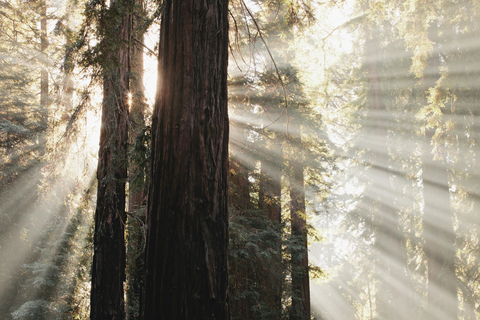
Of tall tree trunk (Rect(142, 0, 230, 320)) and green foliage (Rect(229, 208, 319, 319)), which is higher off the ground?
tall tree trunk (Rect(142, 0, 230, 320))

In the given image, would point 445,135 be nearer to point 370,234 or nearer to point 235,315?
→ point 370,234

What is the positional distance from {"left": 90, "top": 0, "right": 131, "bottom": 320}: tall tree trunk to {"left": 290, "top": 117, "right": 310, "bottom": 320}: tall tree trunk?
4.59 m

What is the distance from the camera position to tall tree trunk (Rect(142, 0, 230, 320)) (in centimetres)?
196

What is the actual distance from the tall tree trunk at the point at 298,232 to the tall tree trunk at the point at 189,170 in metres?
6.39

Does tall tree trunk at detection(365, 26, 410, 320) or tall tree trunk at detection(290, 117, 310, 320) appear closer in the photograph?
tall tree trunk at detection(290, 117, 310, 320)

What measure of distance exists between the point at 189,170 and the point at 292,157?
24.4 feet

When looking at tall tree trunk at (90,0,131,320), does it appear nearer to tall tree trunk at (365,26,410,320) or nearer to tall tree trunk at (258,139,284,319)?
tall tree trunk at (258,139,284,319)

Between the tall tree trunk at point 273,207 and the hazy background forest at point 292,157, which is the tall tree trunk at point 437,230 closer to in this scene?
the hazy background forest at point 292,157

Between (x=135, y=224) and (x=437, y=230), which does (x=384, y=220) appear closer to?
(x=437, y=230)

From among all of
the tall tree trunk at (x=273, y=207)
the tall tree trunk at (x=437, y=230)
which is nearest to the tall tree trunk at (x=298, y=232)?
the tall tree trunk at (x=273, y=207)

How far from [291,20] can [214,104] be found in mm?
2724

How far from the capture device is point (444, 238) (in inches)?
398

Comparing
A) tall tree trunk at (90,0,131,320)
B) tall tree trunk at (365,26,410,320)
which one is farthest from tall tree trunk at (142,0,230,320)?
tall tree trunk at (365,26,410,320)

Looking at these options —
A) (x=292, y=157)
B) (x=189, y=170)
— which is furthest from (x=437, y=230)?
(x=189, y=170)
